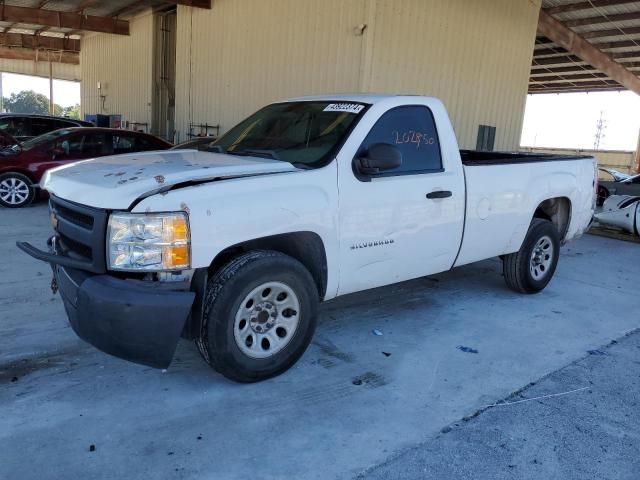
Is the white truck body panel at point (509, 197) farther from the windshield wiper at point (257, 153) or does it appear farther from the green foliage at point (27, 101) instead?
the green foliage at point (27, 101)

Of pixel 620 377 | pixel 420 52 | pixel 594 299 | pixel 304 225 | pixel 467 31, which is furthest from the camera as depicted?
pixel 467 31

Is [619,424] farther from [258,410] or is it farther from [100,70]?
[100,70]

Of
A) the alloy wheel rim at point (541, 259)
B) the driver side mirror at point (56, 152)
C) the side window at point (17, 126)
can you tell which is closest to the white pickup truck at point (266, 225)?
the alloy wheel rim at point (541, 259)

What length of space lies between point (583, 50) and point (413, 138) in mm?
16282

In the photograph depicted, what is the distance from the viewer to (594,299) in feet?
19.3

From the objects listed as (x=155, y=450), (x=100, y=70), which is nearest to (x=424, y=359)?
(x=155, y=450)

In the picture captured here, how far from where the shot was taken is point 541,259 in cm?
580

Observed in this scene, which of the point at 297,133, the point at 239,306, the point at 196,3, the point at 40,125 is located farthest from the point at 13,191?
the point at 239,306

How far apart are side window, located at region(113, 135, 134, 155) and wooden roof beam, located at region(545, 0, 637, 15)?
12.4m

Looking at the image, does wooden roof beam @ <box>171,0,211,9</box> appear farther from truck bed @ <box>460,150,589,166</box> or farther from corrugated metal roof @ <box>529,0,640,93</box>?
truck bed @ <box>460,150,589,166</box>

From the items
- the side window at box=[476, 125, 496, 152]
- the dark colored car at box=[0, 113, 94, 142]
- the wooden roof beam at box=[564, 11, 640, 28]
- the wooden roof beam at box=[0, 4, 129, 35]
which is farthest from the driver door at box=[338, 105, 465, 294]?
the wooden roof beam at box=[0, 4, 129, 35]

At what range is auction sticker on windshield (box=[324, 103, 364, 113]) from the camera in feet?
13.4

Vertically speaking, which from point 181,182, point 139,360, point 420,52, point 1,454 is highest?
point 420,52

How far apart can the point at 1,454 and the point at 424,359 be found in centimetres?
278
